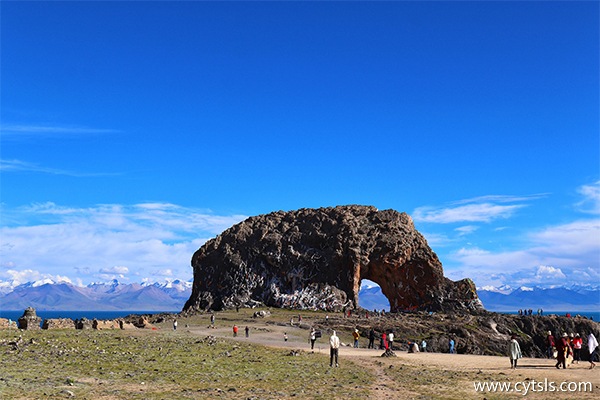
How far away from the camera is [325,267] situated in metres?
119

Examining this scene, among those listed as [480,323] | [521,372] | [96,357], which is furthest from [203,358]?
[480,323]

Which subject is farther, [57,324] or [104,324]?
[104,324]

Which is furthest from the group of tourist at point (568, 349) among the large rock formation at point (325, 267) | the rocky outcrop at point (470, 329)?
the large rock formation at point (325, 267)

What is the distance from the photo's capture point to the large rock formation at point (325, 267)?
113562 millimetres

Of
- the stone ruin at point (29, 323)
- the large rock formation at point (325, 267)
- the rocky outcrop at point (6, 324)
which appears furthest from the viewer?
the large rock formation at point (325, 267)

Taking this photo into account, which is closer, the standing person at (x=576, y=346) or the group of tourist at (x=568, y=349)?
the group of tourist at (x=568, y=349)

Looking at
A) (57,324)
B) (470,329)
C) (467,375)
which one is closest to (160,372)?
(467,375)

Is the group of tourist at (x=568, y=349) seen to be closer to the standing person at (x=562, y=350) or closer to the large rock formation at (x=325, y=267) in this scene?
the standing person at (x=562, y=350)

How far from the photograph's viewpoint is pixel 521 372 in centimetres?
3338

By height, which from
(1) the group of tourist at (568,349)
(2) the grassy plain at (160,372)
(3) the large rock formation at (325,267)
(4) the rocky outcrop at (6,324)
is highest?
(3) the large rock formation at (325,267)

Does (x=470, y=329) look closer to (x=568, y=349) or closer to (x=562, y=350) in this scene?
(x=568, y=349)

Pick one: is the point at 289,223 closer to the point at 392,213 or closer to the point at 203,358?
the point at 392,213

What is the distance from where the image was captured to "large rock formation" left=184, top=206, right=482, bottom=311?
113562 millimetres

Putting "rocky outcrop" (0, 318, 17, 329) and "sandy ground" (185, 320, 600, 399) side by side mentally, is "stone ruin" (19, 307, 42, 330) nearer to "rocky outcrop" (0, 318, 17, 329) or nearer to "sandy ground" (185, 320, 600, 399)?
"rocky outcrop" (0, 318, 17, 329)
